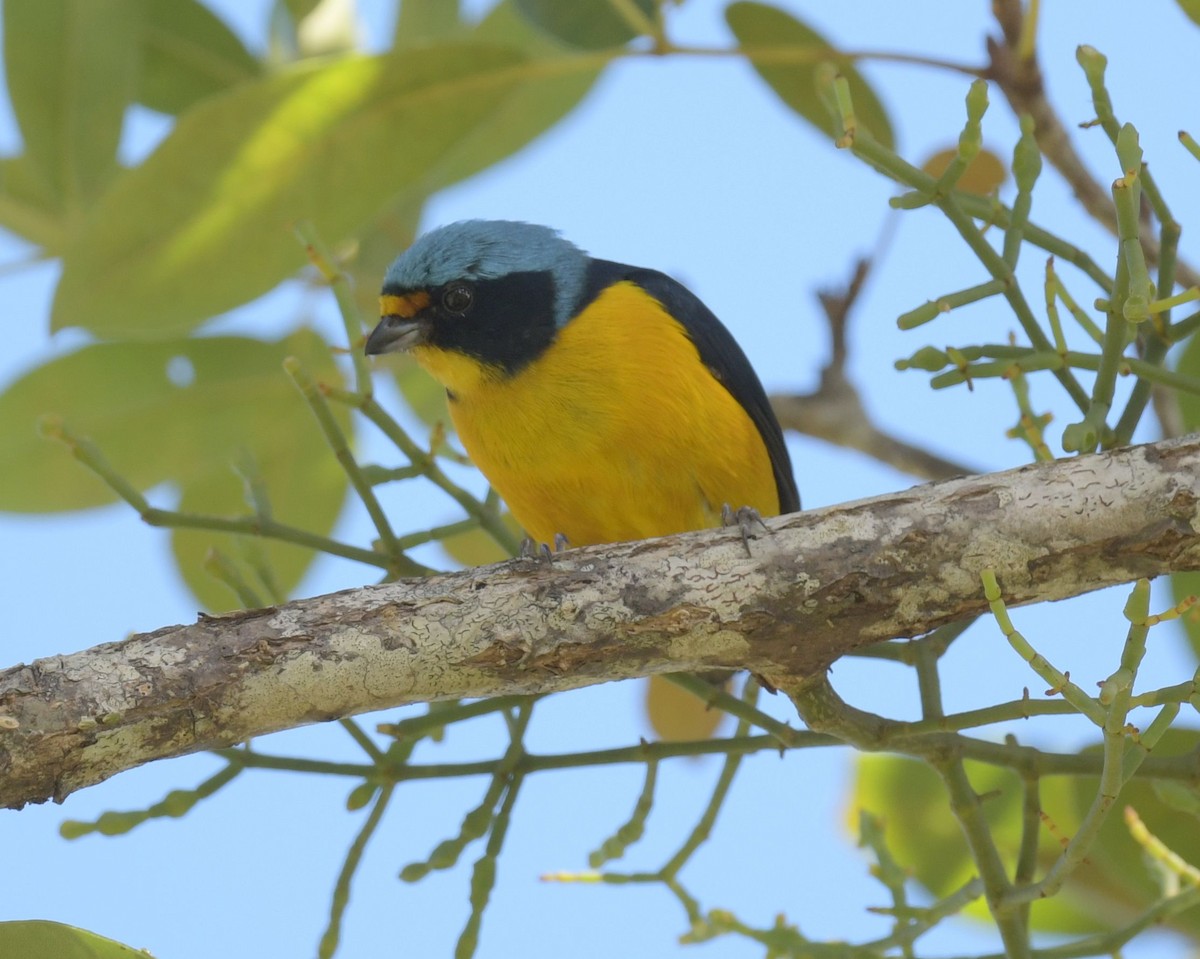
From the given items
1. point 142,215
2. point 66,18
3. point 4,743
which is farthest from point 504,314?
point 4,743

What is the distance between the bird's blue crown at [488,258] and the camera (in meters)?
4.59

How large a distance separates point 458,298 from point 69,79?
1249 millimetres

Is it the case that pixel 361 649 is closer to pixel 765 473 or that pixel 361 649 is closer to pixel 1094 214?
pixel 765 473

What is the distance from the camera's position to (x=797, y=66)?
457 cm

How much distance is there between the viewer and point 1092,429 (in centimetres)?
270

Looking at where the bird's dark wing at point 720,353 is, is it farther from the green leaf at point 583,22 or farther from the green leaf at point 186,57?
the green leaf at point 186,57

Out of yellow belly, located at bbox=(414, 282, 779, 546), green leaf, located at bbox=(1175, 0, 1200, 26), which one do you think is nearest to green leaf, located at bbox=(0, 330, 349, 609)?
yellow belly, located at bbox=(414, 282, 779, 546)

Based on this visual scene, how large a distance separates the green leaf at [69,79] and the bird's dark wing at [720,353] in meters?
1.46

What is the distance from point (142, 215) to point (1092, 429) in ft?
8.36

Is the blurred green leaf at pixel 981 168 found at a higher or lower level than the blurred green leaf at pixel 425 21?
lower

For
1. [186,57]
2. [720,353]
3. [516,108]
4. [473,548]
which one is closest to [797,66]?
[720,353]

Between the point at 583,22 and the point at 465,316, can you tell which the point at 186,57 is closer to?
the point at 465,316

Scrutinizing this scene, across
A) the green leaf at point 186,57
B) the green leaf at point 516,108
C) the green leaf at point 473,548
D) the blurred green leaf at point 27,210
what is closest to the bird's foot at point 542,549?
the green leaf at point 473,548

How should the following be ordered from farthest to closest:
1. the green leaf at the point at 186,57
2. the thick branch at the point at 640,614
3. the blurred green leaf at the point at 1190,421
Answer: the green leaf at the point at 186,57 < the blurred green leaf at the point at 1190,421 < the thick branch at the point at 640,614
